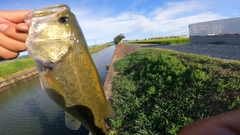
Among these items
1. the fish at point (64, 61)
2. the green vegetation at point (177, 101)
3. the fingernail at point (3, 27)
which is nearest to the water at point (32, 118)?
the green vegetation at point (177, 101)

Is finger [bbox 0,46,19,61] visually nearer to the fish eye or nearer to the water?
the fish eye

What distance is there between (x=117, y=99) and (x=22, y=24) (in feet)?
25.0

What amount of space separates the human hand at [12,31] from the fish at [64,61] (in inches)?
2.3

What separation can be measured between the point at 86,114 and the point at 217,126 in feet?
4.90

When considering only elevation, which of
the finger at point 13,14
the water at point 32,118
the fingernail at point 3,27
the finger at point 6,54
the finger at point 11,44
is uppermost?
the finger at point 13,14

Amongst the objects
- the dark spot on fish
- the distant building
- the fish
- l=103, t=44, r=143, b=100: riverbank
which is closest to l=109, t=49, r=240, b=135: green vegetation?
l=103, t=44, r=143, b=100: riverbank

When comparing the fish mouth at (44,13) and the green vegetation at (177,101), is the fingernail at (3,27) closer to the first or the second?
the fish mouth at (44,13)

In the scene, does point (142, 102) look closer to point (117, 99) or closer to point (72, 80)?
point (117, 99)

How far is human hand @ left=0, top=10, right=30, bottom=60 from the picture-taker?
1.63m

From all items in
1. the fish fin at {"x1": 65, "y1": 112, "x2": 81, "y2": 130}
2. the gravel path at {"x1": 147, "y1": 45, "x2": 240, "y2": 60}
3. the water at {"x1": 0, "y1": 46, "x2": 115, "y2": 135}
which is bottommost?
the water at {"x1": 0, "y1": 46, "x2": 115, "y2": 135}

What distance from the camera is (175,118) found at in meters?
5.92

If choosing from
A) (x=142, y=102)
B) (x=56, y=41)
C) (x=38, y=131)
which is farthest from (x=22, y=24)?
(x=38, y=131)

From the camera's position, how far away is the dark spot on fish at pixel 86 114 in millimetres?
2024

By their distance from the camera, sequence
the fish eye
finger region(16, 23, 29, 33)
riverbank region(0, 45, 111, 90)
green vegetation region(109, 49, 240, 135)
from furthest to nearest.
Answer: riverbank region(0, 45, 111, 90) → green vegetation region(109, 49, 240, 135) → the fish eye → finger region(16, 23, 29, 33)
